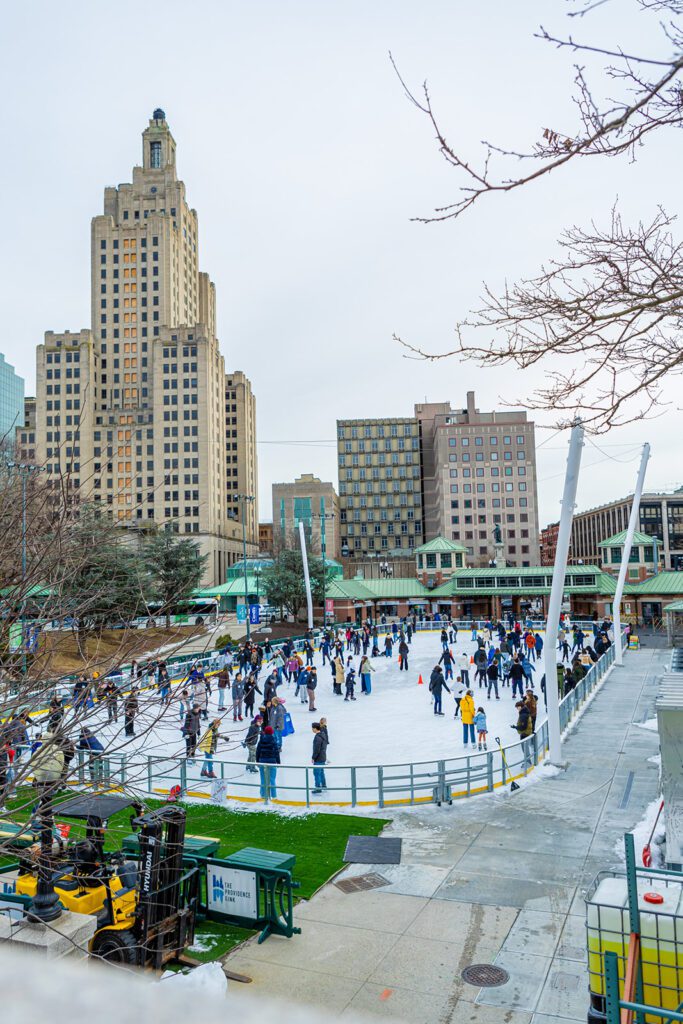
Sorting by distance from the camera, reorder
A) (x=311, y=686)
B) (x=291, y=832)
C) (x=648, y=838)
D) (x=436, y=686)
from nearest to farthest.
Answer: (x=648, y=838) → (x=291, y=832) → (x=436, y=686) → (x=311, y=686)

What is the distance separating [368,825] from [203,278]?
13615 centimetres

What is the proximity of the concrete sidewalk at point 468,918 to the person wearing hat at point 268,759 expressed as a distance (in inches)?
96.8

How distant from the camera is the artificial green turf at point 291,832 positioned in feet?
34.2

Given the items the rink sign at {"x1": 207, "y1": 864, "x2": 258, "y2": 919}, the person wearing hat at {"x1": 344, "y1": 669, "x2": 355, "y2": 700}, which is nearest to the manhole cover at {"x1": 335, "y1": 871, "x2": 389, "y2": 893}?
the rink sign at {"x1": 207, "y1": 864, "x2": 258, "y2": 919}

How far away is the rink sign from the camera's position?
8531 millimetres

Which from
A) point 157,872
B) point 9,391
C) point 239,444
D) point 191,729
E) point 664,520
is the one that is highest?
point 9,391

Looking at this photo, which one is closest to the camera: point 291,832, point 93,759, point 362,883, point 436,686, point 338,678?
point 93,759

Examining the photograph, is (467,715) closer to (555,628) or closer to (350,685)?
(555,628)

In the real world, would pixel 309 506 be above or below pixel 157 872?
above

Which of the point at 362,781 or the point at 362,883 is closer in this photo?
the point at 362,883

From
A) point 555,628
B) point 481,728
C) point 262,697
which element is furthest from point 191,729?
point 262,697

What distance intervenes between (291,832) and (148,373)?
106903 mm

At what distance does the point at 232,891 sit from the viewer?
28.6 feet

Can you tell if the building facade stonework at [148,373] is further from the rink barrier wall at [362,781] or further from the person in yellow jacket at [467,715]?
the rink barrier wall at [362,781]
